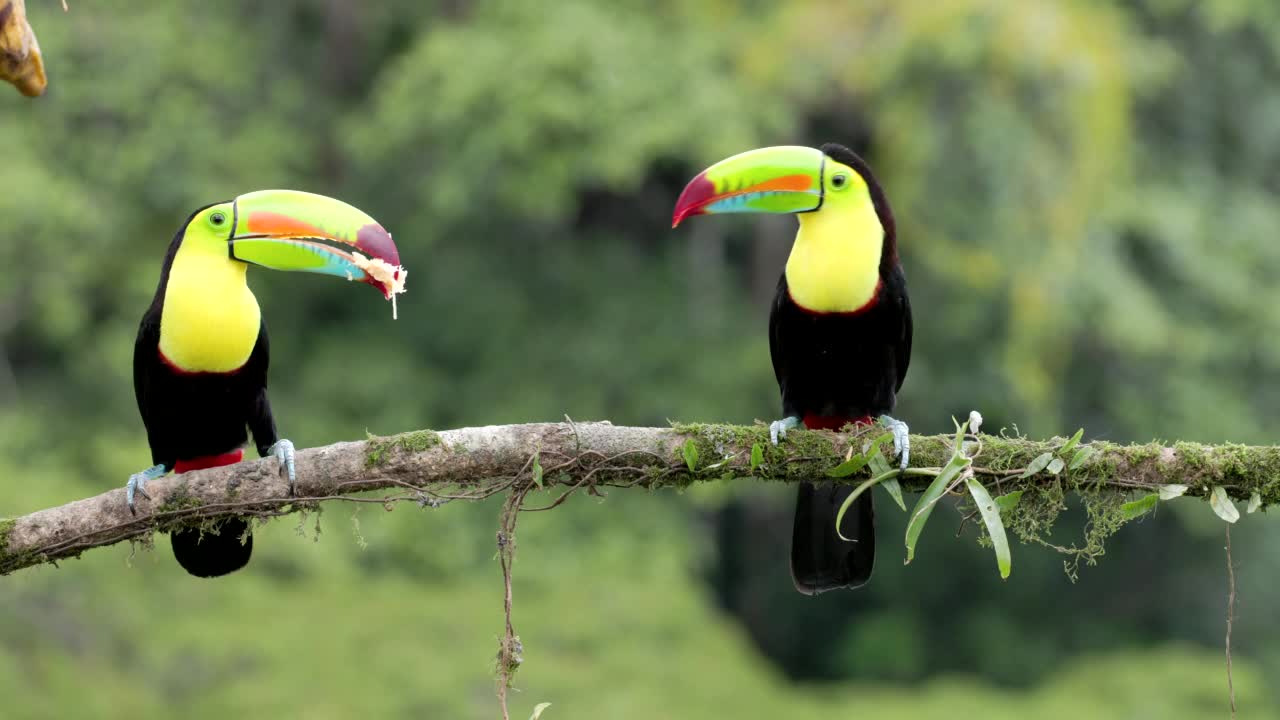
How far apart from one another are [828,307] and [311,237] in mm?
1355

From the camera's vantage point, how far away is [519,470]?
3.38 m

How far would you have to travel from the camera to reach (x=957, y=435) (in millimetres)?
3318

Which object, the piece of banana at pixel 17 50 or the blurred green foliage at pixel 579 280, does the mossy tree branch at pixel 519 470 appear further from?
the blurred green foliage at pixel 579 280

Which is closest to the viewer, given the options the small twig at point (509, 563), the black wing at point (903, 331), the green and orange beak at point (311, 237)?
the small twig at point (509, 563)

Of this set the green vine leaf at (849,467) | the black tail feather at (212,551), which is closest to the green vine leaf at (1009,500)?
the green vine leaf at (849,467)

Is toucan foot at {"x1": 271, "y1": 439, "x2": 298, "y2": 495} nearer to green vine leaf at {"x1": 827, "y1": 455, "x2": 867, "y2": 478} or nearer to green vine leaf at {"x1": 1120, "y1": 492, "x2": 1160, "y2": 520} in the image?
green vine leaf at {"x1": 827, "y1": 455, "x2": 867, "y2": 478}

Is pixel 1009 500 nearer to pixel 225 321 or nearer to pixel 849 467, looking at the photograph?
pixel 849 467

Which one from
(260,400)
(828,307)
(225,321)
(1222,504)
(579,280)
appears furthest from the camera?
(579,280)

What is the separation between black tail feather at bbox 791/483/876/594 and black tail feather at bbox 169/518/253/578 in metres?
1.48

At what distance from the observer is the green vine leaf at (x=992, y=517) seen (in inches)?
127

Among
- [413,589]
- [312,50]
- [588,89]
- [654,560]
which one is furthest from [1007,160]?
[312,50]

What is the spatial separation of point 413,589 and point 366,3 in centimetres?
450

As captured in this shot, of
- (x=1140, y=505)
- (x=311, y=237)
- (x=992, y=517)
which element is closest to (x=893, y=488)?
(x=992, y=517)

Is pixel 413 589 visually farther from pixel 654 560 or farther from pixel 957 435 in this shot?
pixel 957 435
